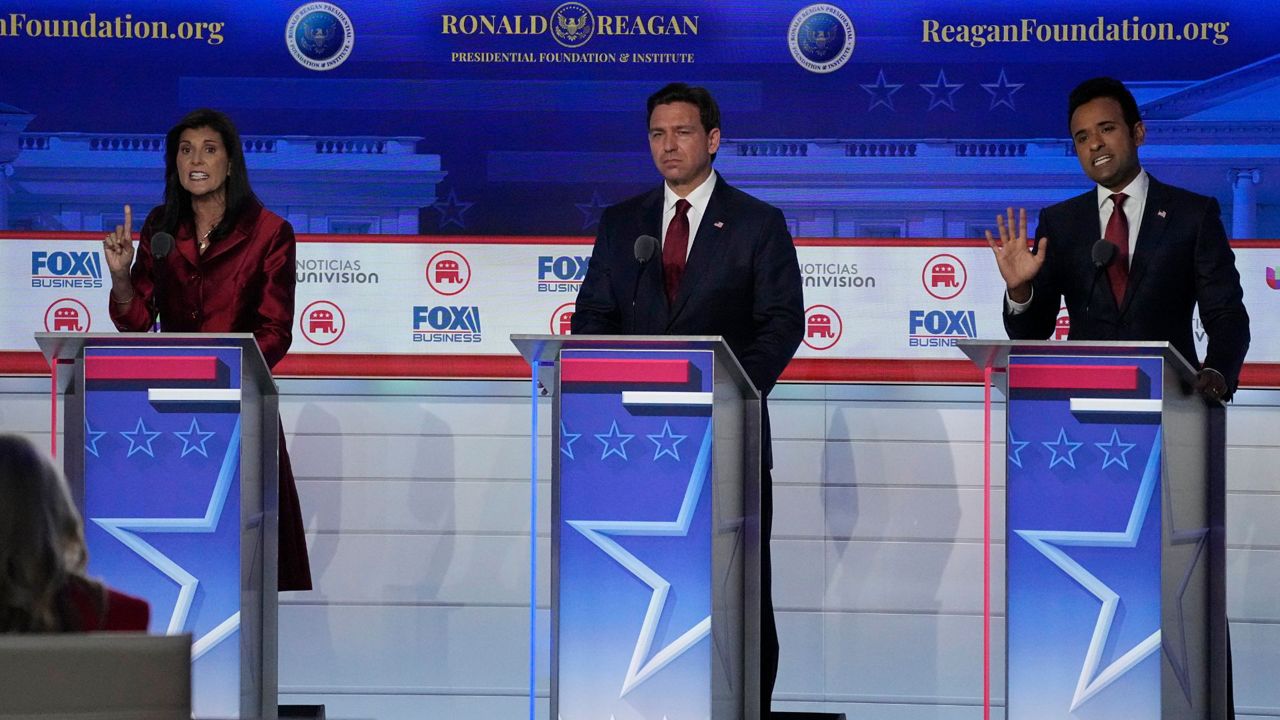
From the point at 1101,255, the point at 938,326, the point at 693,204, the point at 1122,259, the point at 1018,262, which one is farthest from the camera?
the point at 938,326

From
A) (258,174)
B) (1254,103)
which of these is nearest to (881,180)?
(1254,103)

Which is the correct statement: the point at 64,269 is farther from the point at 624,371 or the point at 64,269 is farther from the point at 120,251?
the point at 624,371

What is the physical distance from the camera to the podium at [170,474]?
3732 mm

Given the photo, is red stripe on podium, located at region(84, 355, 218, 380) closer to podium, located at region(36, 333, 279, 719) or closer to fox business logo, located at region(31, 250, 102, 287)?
podium, located at region(36, 333, 279, 719)

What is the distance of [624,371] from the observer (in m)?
3.57

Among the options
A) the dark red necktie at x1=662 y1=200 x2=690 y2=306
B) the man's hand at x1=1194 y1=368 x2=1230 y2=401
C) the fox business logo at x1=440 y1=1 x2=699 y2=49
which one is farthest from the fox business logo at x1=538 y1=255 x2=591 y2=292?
the man's hand at x1=1194 y1=368 x2=1230 y2=401

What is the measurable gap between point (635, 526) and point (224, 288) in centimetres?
151

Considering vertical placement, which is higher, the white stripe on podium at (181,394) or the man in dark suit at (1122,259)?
the man in dark suit at (1122,259)

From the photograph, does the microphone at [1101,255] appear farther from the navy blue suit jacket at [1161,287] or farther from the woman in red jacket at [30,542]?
the woman in red jacket at [30,542]

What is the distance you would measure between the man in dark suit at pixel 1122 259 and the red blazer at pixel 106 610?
104 inches

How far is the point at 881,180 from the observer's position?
Answer: 5.48m

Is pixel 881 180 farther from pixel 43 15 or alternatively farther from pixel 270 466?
pixel 43 15

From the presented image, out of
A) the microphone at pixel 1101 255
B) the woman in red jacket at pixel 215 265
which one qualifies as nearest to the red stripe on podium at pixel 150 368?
the woman in red jacket at pixel 215 265

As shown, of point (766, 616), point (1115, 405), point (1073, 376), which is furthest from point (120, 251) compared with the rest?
point (1115, 405)
